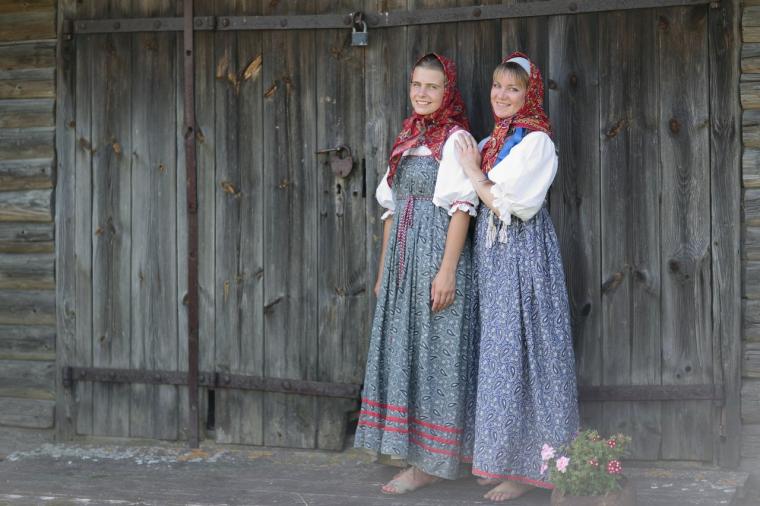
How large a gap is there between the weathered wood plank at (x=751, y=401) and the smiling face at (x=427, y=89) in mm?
1743

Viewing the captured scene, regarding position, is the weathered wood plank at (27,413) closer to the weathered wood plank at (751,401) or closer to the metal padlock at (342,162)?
the metal padlock at (342,162)

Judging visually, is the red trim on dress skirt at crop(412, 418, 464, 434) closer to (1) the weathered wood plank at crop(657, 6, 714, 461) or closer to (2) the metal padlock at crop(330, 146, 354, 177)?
(1) the weathered wood plank at crop(657, 6, 714, 461)

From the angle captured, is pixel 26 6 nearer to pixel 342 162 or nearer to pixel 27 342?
pixel 27 342

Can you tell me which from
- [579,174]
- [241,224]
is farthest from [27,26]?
[579,174]

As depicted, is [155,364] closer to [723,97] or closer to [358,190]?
[358,190]

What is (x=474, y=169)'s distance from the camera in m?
4.14

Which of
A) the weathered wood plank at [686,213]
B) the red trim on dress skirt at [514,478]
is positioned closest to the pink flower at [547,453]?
the red trim on dress skirt at [514,478]

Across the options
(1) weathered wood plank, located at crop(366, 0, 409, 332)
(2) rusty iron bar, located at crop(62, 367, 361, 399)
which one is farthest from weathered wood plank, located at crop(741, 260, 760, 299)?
(2) rusty iron bar, located at crop(62, 367, 361, 399)

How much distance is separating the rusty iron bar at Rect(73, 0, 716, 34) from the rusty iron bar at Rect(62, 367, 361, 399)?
64.1 inches

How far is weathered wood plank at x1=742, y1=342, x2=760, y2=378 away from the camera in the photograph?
4359 millimetres

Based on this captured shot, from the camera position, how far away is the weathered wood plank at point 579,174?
14.6 feet

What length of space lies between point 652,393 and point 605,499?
2.83 feet

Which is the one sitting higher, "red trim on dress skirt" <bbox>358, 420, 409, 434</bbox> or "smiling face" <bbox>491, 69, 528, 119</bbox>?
"smiling face" <bbox>491, 69, 528, 119</bbox>

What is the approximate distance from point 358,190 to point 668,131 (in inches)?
54.3
